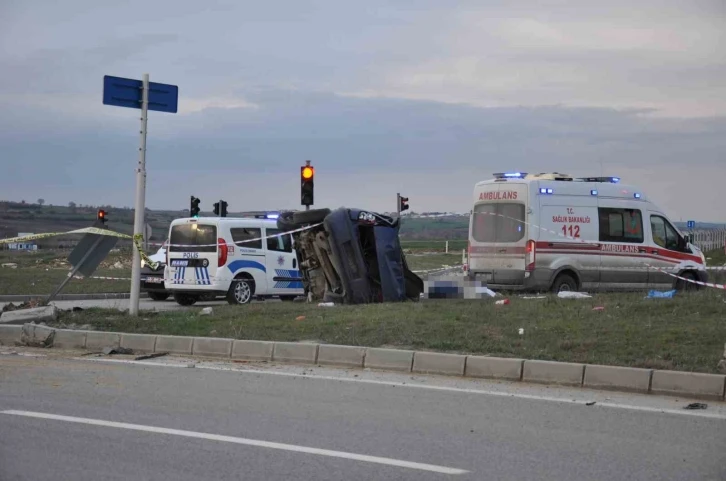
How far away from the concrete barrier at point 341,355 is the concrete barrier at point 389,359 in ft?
0.37

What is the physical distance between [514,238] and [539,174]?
72.4 inches

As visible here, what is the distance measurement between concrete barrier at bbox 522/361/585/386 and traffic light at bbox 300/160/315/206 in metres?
9.03

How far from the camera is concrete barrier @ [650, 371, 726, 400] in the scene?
339 inches

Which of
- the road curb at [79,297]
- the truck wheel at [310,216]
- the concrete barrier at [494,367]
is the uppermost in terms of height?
the truck wheel at [310,216]

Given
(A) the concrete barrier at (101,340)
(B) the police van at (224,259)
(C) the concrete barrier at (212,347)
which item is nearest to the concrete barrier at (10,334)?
(A) the concrete barrier at (101,340)

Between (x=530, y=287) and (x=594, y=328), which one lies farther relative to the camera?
(x=530, y=287)

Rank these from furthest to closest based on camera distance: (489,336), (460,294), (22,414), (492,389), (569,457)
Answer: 1. (460,294)
2. (489,336)
3. (492,389)
4. (22,414)
5. (569,457)

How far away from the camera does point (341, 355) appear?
10883 millimetres

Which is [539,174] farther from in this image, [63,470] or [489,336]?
[63,470]

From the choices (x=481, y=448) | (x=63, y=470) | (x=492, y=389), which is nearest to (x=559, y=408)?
(x=492, y=389)

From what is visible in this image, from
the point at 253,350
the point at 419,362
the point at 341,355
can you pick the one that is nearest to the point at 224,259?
the point at 253,350

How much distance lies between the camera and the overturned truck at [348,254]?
15273 millimetres

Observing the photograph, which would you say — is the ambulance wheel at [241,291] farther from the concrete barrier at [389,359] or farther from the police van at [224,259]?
the concrete barrier at [389,359]

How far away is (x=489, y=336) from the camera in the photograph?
11148 millimetres
